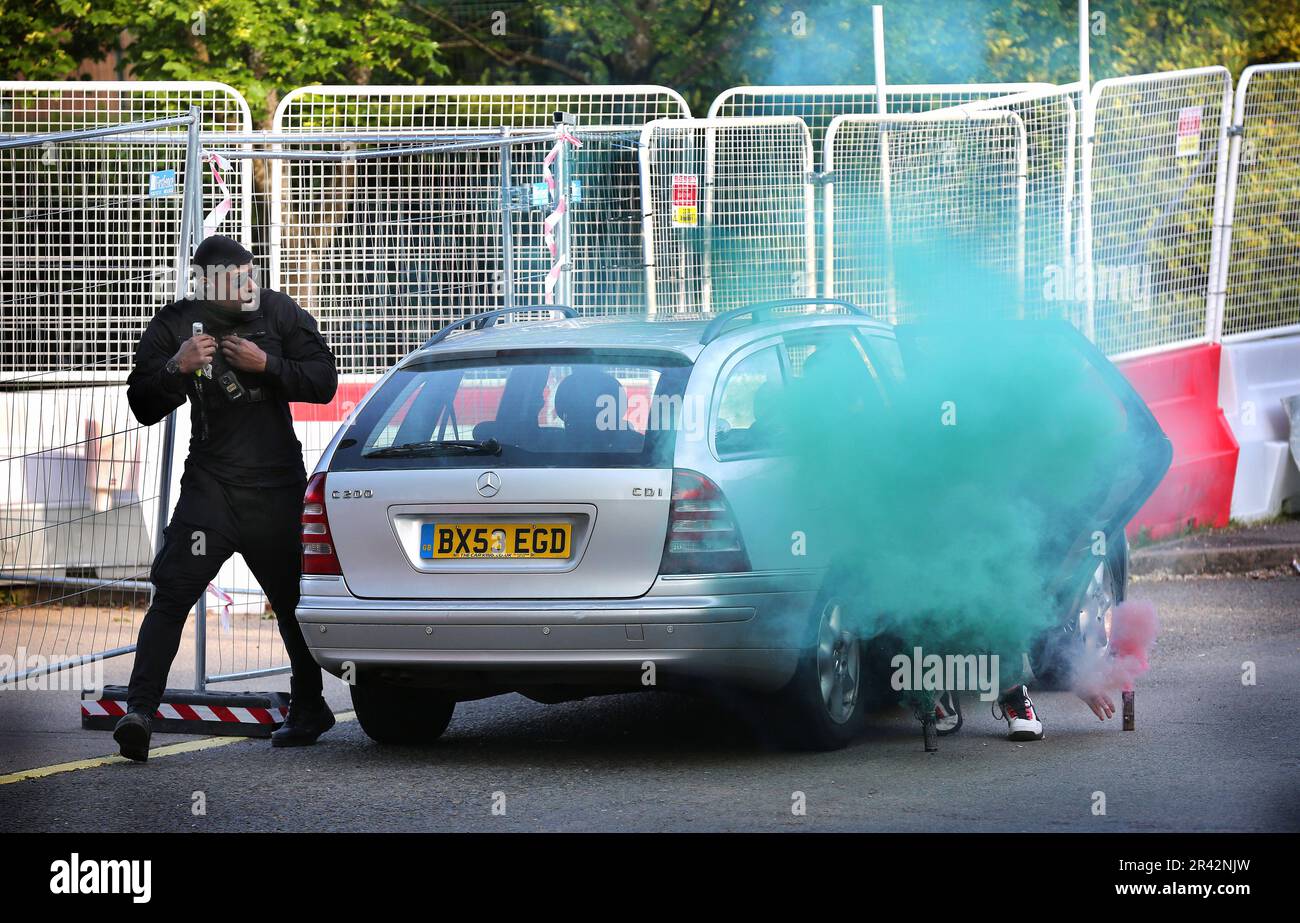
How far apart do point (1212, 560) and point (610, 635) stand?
7112 millimetres

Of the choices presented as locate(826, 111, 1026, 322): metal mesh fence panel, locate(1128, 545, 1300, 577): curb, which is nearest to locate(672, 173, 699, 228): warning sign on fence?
locate(826, 111, 1026, 322): metal mesh fence panel

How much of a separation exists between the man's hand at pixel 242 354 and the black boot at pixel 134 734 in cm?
133

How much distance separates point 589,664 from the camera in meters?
6.64

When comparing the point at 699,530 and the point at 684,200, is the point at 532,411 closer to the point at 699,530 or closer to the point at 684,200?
the point at 699,530

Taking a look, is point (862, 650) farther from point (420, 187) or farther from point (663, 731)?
point (420, 187)

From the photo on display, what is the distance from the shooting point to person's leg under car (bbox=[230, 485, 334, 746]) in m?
7.48

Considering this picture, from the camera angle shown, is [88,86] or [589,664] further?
[88,86]

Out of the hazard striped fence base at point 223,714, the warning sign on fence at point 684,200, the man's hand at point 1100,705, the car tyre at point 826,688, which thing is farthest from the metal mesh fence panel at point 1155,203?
the hazard striped fence base at point 223,714

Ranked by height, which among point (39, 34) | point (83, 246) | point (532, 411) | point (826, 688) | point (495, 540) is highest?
point (39, 34)

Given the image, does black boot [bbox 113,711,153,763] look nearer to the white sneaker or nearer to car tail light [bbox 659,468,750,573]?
car tail light [bbox 659,468,750,573]

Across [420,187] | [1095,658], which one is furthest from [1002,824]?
[420,187]

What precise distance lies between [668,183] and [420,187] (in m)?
1.83

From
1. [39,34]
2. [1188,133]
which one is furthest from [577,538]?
[39,34]

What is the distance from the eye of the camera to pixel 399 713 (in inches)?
297
